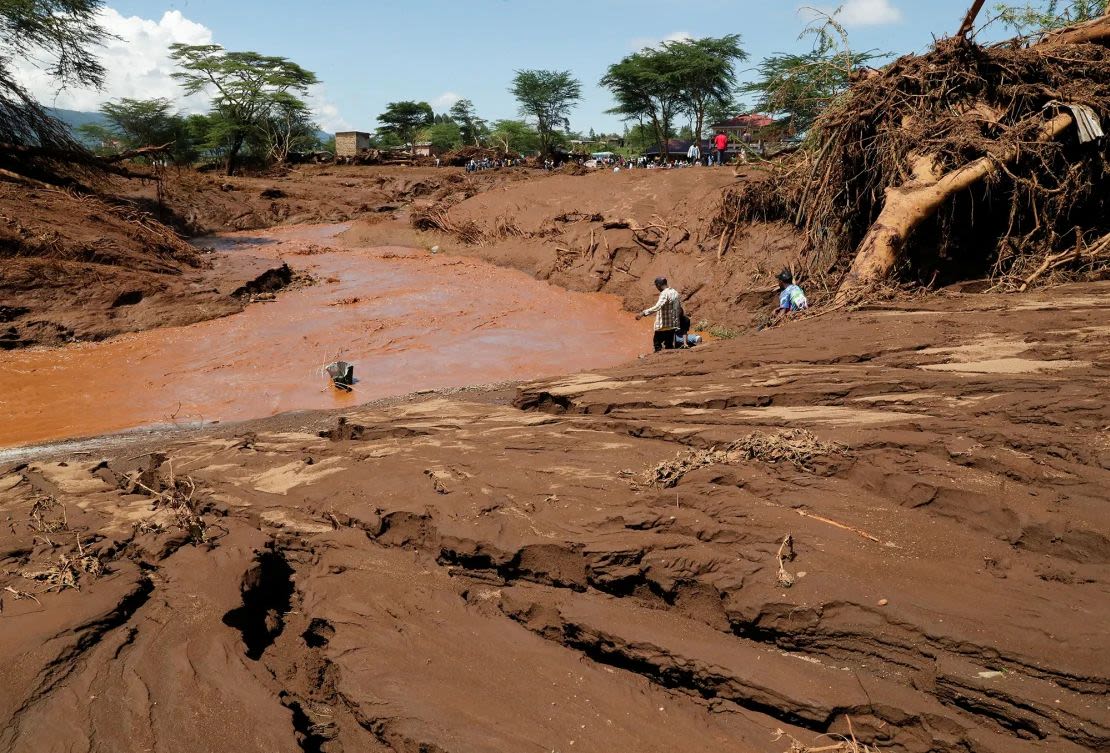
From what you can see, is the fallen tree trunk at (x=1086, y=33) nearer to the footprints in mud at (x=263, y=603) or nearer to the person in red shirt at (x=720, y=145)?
the person in red shirt at (x=720, y=145)

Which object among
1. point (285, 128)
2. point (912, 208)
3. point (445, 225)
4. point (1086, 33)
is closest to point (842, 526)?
point (912, 208)

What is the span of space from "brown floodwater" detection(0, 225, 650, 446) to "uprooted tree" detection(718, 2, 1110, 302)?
362 centimetres

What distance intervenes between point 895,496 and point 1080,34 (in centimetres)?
897

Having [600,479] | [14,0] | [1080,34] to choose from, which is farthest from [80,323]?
[1080,34]

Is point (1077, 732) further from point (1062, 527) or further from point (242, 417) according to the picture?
point (242, 417)

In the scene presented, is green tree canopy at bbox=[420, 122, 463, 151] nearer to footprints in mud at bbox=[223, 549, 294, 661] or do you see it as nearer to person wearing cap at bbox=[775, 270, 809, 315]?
person wearing cap at bbox=[775, 270, 809, 315]

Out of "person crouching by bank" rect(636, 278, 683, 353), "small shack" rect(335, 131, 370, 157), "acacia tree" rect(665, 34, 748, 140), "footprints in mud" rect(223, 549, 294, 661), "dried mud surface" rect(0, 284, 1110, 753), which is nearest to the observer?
"dried mud surface" rect(0, 284, 1110, 753)

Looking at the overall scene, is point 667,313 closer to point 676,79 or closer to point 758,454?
point 758,454

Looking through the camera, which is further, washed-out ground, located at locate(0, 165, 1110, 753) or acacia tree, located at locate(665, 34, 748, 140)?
acacia tree, located at locate(665, 34, 748, 140)

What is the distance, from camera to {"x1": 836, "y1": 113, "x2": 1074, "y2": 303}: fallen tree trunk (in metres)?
7.55

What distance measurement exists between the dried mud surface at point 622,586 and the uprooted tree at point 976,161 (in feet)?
12.8

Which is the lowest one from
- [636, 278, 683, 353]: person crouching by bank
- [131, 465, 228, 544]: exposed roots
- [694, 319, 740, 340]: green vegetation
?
[131, 465, 228, 544]: exposed roots

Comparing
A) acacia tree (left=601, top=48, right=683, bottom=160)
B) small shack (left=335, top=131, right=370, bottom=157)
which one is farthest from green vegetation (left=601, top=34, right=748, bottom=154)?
A: small shack (left=335, top=131, right=370, bottom=157)

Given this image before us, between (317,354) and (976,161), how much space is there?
8.47m
